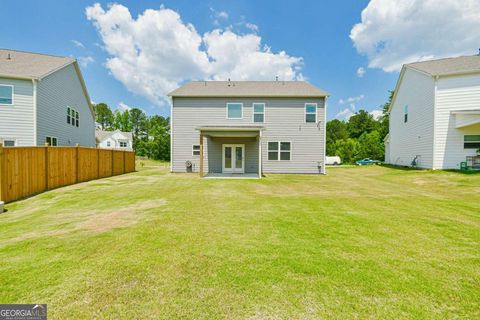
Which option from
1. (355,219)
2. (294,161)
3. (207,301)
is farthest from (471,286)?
(294,161)

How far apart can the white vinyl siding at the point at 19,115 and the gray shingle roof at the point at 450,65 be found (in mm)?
23689

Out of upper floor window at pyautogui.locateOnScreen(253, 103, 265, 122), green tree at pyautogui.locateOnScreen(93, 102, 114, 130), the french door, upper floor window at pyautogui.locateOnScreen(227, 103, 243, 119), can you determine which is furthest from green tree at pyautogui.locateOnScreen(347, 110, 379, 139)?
green tree at pyautogui.locateOnScreen(93, 102, 114, 130)

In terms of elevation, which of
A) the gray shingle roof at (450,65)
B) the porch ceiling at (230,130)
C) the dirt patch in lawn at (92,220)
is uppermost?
the gray shingle roof at (450,65)

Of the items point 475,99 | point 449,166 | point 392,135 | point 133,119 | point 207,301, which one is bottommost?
point 207,301

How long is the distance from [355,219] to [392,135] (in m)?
19.7

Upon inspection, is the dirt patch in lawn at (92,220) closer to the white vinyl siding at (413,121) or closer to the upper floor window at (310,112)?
the upper floor window at (310,112)

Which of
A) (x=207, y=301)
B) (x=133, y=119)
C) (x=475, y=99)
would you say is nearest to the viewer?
(x=207, y=301)

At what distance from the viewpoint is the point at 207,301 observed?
7.02 ft

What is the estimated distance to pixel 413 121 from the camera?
15.8 meters

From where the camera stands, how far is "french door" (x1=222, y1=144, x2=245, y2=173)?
14875 millimetres

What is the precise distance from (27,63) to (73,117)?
397cm

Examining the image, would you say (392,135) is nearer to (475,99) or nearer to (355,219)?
(475,99)

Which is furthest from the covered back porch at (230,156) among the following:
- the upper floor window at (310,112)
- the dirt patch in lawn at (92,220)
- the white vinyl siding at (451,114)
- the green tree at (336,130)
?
Result: the green tree at (336,130)

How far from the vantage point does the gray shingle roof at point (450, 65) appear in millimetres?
12977
